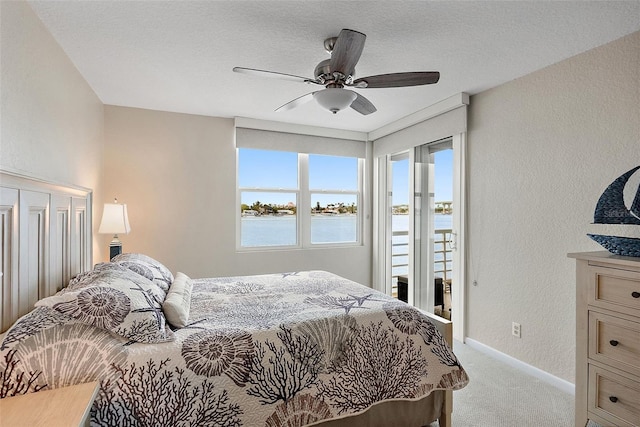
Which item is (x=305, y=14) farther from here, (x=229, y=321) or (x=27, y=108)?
(x=229, y=321)

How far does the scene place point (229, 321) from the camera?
181 centimetres

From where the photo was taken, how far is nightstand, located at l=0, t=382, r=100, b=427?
1.09 m

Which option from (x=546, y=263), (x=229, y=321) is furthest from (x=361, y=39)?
(x=546, y=263)

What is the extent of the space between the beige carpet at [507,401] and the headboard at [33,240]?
2.35 meters

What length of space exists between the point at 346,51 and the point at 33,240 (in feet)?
6.25

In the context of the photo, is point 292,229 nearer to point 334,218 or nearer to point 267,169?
point 334,218

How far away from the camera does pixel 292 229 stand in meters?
4.42

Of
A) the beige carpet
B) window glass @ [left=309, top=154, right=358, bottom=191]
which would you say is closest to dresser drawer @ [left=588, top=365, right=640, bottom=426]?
the beige carpet

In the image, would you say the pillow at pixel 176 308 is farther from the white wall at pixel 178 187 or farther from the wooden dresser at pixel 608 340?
the wooden dresser at pixel 608 340

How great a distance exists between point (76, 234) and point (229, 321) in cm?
150

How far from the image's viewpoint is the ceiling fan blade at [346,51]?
1.67 meters

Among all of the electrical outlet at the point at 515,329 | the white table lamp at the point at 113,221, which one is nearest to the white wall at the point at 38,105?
the white table lamp at the point at 113,221

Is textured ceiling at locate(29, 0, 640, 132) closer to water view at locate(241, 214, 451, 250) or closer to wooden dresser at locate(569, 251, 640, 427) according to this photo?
wooden dresser at locate(569, 251, 640, 427)

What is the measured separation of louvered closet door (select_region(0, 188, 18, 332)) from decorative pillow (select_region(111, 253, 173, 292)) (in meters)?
0.57
